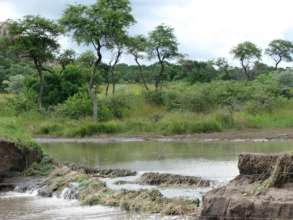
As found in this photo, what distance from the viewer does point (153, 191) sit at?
18078 millimetres

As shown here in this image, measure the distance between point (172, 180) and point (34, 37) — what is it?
119ft

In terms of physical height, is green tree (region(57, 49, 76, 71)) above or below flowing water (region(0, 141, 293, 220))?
above

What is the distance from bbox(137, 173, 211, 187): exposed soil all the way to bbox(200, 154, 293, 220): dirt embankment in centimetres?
688

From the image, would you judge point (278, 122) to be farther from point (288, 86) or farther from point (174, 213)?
point (174, 213)

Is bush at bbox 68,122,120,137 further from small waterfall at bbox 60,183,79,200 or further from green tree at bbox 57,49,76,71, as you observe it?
small waterfall at bbox 60,183,79,200

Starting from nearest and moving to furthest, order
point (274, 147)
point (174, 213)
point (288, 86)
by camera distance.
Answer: point (174, 213) → point (274, 147) → point (288, 86)

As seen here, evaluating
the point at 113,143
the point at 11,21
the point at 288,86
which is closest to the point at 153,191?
the point at 113,143

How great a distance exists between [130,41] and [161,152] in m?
24.7

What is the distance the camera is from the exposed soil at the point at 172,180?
20953mm

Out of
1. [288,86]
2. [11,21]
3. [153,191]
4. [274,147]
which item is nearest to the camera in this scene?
[153,191]

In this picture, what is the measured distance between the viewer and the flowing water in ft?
57.4

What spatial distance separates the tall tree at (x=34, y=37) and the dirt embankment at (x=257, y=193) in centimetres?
4218

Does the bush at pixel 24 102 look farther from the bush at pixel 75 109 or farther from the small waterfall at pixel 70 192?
the small waterfall at pixel 70 192

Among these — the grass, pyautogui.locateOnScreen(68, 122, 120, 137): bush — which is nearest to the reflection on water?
pyautogui.locateOnScreen(68, 122, 120, 137): bush
